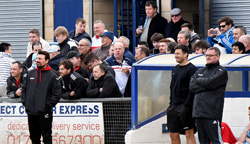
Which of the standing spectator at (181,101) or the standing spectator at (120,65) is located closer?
the standing spectator at (181,101)

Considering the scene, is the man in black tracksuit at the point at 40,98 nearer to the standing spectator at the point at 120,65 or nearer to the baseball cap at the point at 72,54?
the baseball cap at the point at 72,54

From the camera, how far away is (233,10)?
56.6ft

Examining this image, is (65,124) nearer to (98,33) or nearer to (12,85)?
(12,85)

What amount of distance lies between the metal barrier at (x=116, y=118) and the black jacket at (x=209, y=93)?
2266 millimetres

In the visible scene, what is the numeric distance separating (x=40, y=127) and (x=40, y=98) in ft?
1.87

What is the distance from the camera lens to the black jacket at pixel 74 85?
1309 centimetres

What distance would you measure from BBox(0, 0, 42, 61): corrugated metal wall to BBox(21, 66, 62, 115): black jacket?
7.25m

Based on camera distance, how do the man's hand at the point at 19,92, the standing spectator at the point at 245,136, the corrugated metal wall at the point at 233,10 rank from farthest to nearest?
the corrugated metal wall at the point at 233,10, the man's hand at the point at 19,92, the standing spectator at the point at 245,136

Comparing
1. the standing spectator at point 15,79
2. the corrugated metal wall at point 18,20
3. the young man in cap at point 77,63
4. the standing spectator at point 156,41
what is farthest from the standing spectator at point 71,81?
the corrugated metal wall at point 18,20

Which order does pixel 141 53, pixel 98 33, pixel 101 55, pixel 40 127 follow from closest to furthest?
pixel 40 127, pixel 141 53, pixel 101 55, pixel 98 33

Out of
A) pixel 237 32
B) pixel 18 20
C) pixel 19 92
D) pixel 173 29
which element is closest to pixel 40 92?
pixel 19 92

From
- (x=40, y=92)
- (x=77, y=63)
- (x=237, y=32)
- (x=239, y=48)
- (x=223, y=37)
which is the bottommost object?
(x=40, y=92)

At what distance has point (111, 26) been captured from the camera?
1923cm

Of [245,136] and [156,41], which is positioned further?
[156,41]
